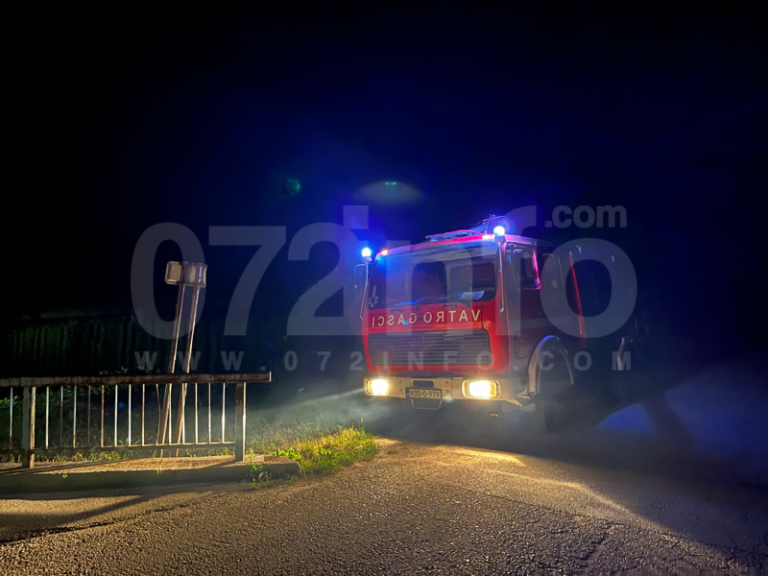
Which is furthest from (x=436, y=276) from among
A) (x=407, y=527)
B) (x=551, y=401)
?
(x=407, y=527)

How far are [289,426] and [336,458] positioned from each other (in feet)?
8.08

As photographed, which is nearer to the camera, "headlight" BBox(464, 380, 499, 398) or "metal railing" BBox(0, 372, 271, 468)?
"metal railing" BBox(0, 372, 271, 468)

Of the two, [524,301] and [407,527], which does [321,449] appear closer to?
[407,527]

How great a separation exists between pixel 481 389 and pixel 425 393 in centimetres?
87

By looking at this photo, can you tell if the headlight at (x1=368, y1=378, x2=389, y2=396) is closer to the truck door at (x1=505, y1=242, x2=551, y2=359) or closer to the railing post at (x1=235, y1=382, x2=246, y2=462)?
the truck door at (x1=505, y1=242, x2=551, y2=359)

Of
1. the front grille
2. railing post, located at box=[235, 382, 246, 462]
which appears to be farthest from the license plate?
railing post, located at box=[235, 382, 246, 462]

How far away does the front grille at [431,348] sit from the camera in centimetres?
661

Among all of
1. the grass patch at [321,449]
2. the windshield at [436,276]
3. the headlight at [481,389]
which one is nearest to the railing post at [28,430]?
the grass patch at [321,449]

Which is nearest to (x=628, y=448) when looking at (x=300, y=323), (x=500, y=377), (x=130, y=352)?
(x=500, y=377)

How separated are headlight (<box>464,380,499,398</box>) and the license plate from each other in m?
0.43

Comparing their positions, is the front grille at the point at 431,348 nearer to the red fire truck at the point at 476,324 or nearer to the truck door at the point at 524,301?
the red fire truck at the point at 476,324

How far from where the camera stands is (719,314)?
22.0 metres

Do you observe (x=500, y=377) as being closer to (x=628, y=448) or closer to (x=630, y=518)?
(x=628, y=448)

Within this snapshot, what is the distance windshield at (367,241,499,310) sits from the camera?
6.82 meters
